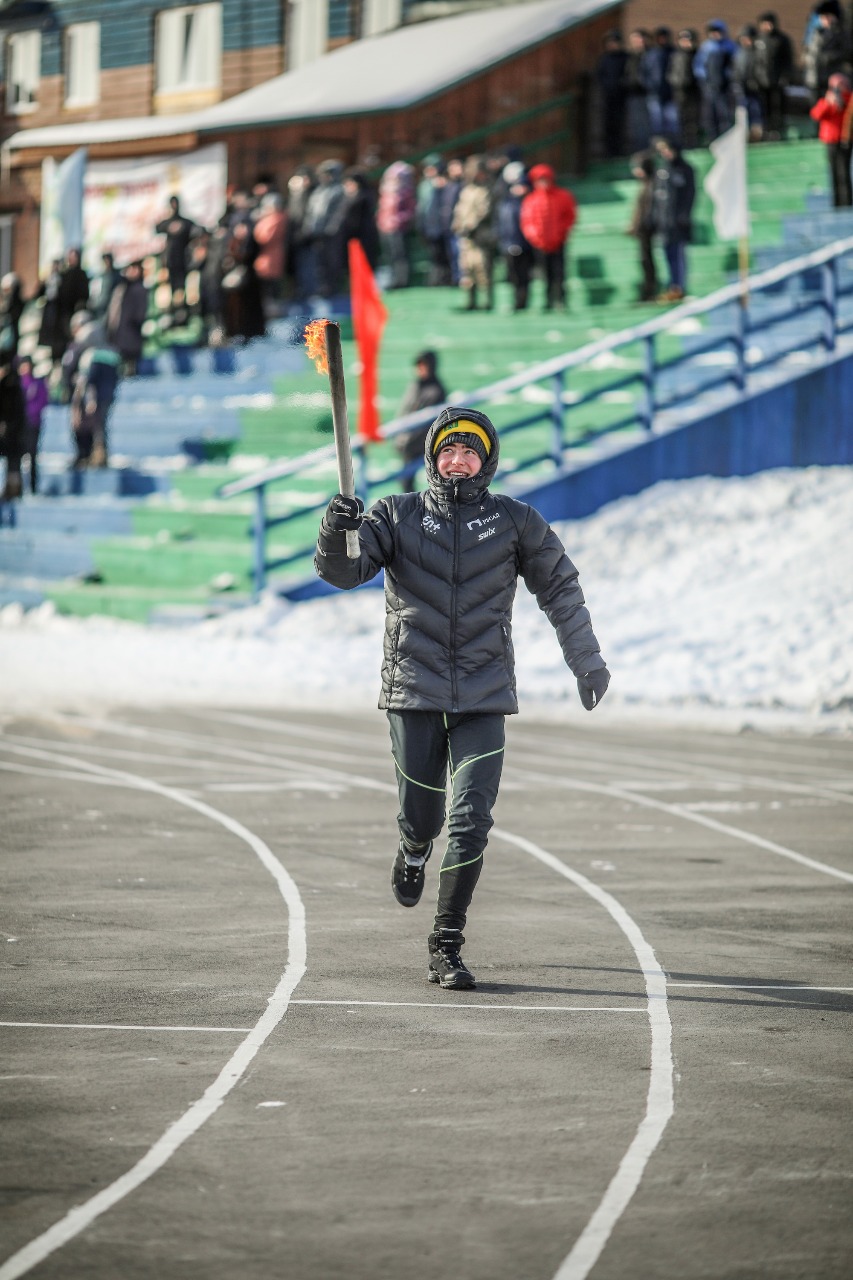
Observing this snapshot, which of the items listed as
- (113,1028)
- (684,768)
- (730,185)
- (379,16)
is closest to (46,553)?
(730,185)

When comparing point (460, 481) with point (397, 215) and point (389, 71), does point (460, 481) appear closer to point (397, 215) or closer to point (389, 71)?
point (397, 215)

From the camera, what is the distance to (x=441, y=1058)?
627cm

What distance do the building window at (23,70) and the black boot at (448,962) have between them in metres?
42.5

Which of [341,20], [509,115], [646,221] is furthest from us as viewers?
[341,20]

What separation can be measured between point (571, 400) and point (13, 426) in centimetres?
772

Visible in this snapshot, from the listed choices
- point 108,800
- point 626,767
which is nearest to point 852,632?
point 626,767

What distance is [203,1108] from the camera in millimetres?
5676

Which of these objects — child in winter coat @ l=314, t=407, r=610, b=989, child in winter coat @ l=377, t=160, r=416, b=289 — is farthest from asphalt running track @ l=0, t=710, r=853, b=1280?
child in winter coat @ l=377, t=160, r=416, b=289

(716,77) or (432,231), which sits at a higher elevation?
(716,77)

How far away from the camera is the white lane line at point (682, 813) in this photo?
9930 millimetres

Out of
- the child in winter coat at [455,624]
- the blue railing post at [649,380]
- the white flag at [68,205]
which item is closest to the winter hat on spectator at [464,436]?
the child in winter coat at [455,624]

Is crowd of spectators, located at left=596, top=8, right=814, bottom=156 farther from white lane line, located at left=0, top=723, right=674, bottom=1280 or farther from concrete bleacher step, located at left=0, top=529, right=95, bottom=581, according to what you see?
white lane line, located at left=0, top=723, right=674, bottom=1280

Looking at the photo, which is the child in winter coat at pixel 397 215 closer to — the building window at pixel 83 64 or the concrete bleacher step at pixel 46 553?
the concrete bleacher step at pixel 46 553

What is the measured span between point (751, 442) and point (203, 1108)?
16.5 m
